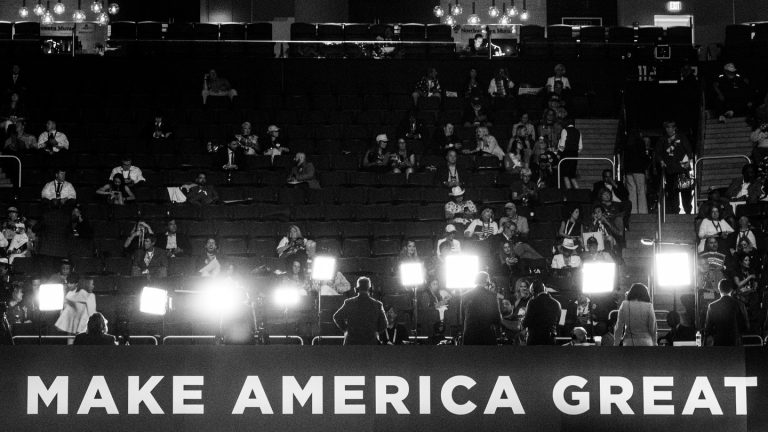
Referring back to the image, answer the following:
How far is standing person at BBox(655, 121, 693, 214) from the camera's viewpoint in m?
21.1

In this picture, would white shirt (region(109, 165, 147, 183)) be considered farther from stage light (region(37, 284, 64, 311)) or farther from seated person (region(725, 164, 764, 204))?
seated person (region(725, 164, 764, 204))

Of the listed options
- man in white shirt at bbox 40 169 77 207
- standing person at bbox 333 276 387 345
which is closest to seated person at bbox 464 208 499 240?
standing person at bbox 333 276 387 345

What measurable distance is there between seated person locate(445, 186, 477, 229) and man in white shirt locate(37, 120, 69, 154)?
7230mm

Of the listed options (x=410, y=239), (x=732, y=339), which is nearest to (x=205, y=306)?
(x=410, y=239)

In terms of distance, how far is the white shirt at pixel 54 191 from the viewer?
20812mm

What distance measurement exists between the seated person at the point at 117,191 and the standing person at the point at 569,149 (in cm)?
762

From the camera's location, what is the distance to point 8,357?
1146 cm

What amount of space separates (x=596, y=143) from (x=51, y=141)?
10.3 meters

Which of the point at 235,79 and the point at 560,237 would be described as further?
the point at 235,79

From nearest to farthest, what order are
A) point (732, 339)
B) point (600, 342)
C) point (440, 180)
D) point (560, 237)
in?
point (732, 339), point (600, 342), point (560, 237), point (440, 180)

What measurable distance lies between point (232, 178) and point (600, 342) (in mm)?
8560

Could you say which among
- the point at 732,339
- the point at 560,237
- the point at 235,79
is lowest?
the point at 732,339

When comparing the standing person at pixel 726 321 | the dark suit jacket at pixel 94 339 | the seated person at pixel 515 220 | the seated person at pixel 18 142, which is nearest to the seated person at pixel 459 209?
the seated person at pixel 515 220

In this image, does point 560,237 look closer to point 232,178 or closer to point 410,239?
point 410,239
